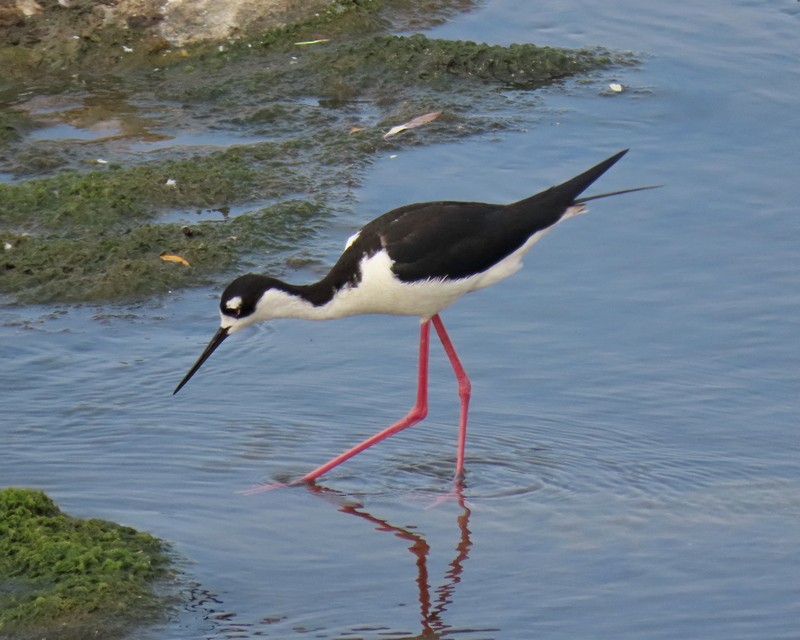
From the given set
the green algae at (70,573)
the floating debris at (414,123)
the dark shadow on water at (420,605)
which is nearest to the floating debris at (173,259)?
the floating debris at (414,123)

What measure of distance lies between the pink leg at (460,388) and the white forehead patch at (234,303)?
87 centimetres

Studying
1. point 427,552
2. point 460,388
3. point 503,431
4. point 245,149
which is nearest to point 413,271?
point 460,388

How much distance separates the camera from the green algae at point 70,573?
12.9 feet

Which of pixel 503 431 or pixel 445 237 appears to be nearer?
pixel 445 237

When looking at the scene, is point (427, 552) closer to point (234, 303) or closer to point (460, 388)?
point (460, 388)

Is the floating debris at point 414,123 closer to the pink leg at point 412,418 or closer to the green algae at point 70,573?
the pink leg at point 412,418

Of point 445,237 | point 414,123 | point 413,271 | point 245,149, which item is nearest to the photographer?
point 413,271

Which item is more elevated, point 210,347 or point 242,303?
point 242,303

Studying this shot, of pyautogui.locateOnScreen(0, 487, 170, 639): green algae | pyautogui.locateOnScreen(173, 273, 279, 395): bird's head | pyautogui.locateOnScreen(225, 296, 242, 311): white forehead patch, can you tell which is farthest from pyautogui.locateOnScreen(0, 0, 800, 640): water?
pyautogui.locateOnScreen(225, 296, 242, 311): white forehead patch

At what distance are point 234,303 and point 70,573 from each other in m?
1.43

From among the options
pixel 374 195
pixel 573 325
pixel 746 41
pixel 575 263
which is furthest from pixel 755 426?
pixel 746 41

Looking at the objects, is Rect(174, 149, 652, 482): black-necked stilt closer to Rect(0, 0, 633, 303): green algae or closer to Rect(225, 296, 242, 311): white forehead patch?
Rect(225, 296, 242, 311): white forehead patch

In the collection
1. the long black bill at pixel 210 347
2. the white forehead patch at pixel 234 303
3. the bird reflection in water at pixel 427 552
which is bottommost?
the bird reflection in water at pixel 427 552

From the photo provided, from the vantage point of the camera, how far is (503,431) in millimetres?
5531
